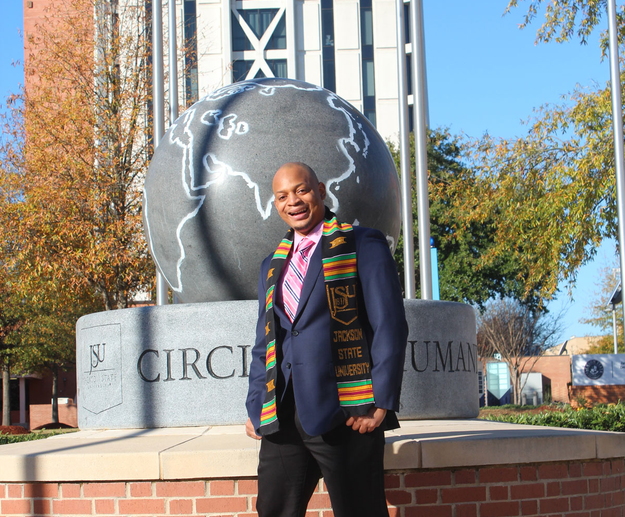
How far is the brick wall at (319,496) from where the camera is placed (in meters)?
4.08

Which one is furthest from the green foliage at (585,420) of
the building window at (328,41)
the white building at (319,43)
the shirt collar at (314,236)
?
the building window at (328,41)

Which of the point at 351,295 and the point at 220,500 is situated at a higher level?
the point at 351,295

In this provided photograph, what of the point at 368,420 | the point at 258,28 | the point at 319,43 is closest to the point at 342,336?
the point at 368,420

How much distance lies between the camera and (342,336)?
3.00 m

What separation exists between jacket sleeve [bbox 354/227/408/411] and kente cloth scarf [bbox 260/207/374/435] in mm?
39

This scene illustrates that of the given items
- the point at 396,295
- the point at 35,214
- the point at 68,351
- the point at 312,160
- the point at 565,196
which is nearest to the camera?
the point at 396,295

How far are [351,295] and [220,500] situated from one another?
160 cm

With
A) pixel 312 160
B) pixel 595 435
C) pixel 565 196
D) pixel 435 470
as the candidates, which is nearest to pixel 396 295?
pixel 435 470

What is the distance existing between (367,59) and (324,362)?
4945 centimetres

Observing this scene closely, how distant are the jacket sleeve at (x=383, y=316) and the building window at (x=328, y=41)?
48.3 meters

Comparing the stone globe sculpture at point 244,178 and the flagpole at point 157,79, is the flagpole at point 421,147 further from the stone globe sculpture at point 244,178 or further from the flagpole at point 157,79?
the flagpole at point 157,79

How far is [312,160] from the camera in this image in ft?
19.5

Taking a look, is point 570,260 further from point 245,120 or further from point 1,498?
point 1,498

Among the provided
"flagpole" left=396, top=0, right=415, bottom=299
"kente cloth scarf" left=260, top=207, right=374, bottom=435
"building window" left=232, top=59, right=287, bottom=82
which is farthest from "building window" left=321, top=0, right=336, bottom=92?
"kente cloth scarf" left=260, top=207, right=374, bottom=435
